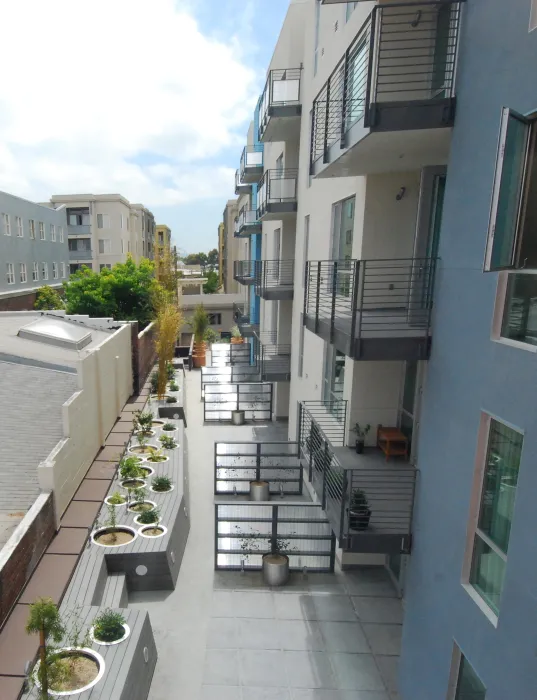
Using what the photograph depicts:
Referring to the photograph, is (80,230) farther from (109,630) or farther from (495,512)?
(495,512)

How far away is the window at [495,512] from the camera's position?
12.3ft

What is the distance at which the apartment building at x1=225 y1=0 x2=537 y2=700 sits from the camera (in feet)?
11.3

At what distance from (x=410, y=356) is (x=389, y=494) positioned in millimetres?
2195

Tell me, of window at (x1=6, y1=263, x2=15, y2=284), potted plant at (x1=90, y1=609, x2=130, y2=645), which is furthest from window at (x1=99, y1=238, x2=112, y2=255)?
potted plant at (x1=90, y1=609, x2=130, y2=645)

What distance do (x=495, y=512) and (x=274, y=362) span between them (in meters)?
10.3

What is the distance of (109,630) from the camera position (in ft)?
18.5

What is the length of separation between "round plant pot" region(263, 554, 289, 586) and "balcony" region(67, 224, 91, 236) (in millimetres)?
39562

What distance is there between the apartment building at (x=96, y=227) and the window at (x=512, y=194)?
132 feet

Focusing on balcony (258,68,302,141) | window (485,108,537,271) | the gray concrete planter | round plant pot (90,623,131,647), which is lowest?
the gray concrete planter

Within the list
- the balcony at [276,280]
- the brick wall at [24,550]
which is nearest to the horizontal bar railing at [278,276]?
the balcony at [276,280]

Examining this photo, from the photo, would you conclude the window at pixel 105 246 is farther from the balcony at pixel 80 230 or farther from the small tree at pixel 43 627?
the small tree at pixel 43 627

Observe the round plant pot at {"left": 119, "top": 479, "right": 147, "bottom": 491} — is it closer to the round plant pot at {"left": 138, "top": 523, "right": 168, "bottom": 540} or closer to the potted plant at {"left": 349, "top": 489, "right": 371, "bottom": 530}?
the round plant pot at {"left": 138, "top": 523, "right": 168, "bottom": 540}

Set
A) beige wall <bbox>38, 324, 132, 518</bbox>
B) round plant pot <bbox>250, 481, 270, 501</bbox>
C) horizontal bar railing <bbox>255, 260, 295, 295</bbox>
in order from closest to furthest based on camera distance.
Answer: beige wall <bbox>38, 324, 132, 518</bbox>, round plant pot <bbox>250, 481, 270, 501</bbox>, horizontal bar railing <bbox>255, 260, 295, 295</bbox>

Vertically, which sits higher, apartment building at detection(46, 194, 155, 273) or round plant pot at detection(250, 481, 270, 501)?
apartment building at detection(46, 194, 155, 273)
